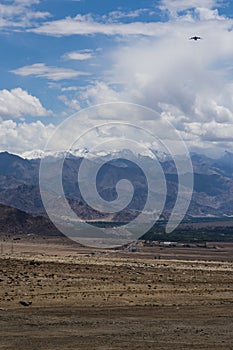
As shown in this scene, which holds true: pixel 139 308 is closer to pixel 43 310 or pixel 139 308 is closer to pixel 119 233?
pixel 43 310

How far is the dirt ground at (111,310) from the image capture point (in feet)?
78.4

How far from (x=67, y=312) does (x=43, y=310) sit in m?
1.28

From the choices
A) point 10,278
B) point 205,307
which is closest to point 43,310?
point 205,307

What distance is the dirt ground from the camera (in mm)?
23891

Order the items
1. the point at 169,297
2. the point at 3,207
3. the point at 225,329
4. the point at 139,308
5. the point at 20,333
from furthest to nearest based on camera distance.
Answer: the point at 3,207, the point at 169,297, the point at 139,308, the point at 225,329, the point at 20,333

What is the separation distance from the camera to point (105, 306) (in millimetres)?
32656

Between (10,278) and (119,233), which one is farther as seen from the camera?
(119,233)

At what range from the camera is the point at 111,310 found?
3131 cm

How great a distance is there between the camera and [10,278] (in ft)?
137

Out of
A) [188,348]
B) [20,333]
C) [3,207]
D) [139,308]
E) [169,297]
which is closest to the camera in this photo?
[188,348]

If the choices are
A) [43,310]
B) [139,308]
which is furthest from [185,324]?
[43,310]

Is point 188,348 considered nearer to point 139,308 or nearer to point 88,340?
point 88,340

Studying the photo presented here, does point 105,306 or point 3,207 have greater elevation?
point 3,207

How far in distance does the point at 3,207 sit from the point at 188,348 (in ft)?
566
